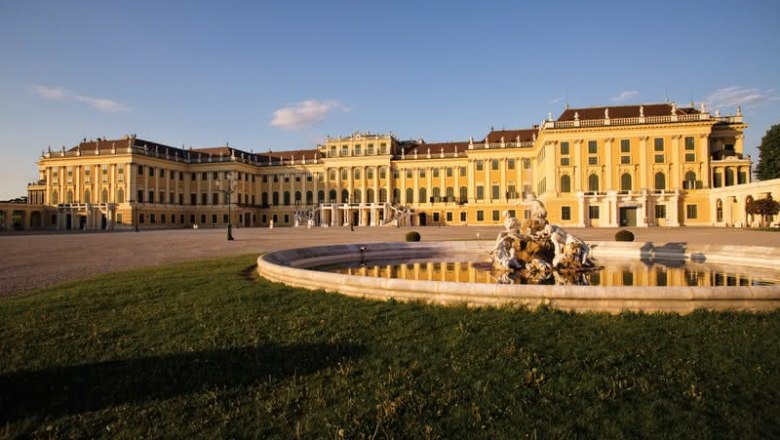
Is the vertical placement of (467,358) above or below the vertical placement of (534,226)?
below

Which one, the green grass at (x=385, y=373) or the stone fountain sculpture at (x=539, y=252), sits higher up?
the stone fountain sculpture at (x=539, y=252)

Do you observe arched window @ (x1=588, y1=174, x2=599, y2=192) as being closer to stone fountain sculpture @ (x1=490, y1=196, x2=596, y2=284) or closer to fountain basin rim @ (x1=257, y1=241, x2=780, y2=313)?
stone fountain sculpture @ (x1=490, y1=196, x2=596, y2=284)

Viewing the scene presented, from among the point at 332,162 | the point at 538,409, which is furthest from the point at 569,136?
the point at 538,409

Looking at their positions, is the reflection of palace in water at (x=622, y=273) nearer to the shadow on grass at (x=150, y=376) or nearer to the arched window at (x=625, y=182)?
the shadow on grass at (x=150, y=376)

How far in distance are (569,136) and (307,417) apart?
55750 mm

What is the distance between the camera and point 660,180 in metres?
51.7

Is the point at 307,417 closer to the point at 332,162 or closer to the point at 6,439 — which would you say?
the point at 6,439

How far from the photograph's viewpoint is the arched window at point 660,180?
169 ft

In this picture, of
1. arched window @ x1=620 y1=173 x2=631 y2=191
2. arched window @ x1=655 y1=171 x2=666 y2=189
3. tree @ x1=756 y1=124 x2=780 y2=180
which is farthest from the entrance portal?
tree @ x1=756 y1=124 x2=780 y2=180

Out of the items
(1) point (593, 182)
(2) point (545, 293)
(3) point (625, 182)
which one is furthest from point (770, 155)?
(2) point (545, 293)

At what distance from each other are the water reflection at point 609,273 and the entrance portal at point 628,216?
137 ft

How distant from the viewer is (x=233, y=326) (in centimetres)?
650

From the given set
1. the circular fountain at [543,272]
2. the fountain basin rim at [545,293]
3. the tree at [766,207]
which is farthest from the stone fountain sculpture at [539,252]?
the tree at [766,207]

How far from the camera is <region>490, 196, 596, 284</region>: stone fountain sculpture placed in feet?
37.2
